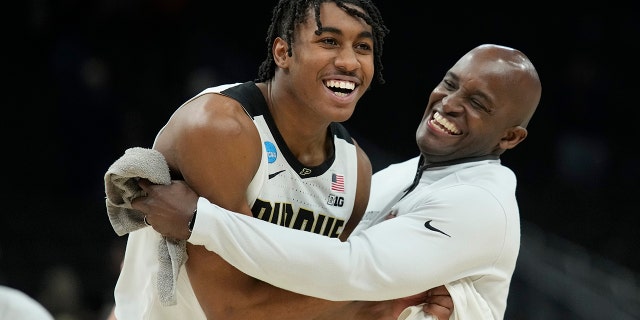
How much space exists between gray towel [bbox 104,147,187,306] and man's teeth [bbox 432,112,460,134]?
1232 millimetres

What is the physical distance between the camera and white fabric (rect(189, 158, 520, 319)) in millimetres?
3275

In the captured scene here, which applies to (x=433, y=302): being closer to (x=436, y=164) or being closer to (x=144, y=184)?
(x=436, y=164)

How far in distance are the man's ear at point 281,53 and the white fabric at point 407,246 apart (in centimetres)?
63

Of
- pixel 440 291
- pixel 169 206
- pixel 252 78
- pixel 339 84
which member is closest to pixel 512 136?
pixel 440 291

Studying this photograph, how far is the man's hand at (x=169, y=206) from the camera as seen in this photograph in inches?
127

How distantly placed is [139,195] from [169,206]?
133mm

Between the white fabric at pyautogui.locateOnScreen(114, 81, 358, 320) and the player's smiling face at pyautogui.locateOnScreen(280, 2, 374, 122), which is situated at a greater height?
the player's smiling face at pyautogui.locateOnScreen(280, 2, 374, 122)

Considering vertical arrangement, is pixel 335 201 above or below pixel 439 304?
above

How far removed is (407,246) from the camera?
3496 millimetres

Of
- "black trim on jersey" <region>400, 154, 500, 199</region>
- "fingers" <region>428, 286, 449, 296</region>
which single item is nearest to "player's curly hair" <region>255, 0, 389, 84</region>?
"black trim on jersey" <region>400, 154, 500, 199</region>

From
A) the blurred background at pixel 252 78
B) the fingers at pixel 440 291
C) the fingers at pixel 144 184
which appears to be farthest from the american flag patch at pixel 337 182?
the blurred background at pixel 252 78

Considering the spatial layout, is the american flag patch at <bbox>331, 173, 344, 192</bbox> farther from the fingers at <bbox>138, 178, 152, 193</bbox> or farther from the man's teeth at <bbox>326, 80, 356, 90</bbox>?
the fingers at <bbox>138, 178, 152, 193</bbox>

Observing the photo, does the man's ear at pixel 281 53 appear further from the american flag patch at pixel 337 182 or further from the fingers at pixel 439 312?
the fingers at pixel 439 312

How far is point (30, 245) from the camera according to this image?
28.2ft
